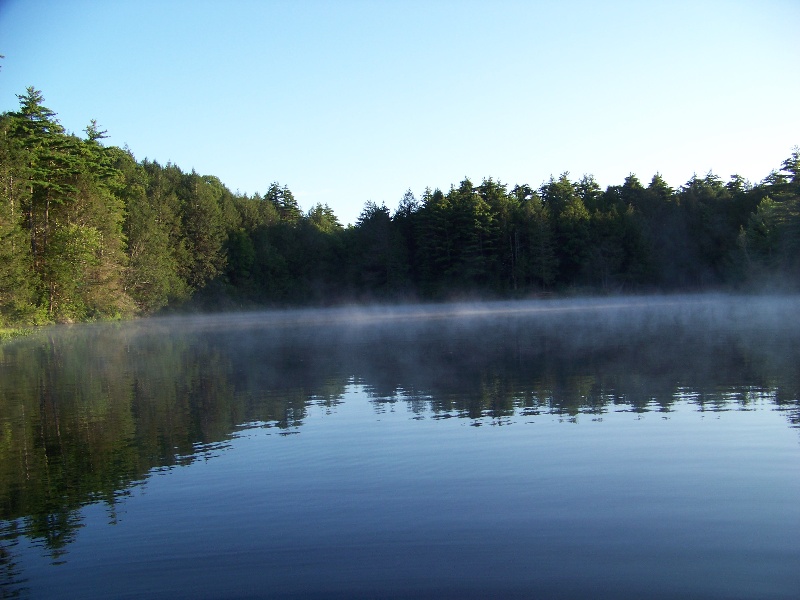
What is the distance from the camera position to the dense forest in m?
62.5

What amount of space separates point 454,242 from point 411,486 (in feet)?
244

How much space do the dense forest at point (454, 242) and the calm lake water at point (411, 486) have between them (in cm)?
4571

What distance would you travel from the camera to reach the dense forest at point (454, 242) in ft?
205

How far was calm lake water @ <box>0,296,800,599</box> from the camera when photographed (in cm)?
530

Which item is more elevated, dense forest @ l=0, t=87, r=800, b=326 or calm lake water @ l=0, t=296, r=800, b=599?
dense forest @ l=0, t=87, r=800, b=326

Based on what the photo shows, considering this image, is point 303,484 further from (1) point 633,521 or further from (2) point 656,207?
(2) point 656,207

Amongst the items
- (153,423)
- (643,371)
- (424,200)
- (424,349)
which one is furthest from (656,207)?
(153,423)

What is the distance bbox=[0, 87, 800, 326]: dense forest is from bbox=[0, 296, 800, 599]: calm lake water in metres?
45.7

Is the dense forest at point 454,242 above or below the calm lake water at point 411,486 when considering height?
above

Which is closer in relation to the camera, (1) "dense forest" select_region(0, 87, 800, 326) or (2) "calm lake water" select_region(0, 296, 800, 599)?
(2) "calm lake water" select_region(0, 296, 800, 599)

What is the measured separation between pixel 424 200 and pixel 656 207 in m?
28.5

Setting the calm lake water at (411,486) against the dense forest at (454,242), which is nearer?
the calm lake water at (411,486)

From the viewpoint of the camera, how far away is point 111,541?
616 cm

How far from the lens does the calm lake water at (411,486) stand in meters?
5.30
